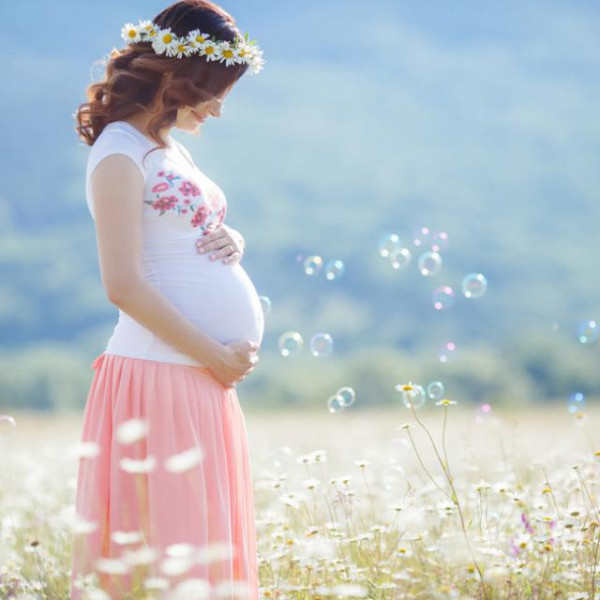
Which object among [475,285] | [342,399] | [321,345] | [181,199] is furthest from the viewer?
[475,285]

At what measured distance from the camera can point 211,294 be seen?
3363 mm

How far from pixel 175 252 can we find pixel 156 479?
2.18ft

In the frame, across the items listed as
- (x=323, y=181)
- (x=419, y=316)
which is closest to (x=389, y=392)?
(x=419, y=316)

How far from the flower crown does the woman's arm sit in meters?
0.43

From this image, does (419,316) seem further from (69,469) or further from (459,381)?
(69,469)

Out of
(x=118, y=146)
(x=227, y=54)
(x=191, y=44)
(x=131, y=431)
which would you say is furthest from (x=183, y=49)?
(x=131, y=431)

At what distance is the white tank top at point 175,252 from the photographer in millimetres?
3223

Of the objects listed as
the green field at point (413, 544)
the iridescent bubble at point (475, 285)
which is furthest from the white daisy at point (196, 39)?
the iridescent bubble at point (475, 285)

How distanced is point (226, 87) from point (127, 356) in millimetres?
888

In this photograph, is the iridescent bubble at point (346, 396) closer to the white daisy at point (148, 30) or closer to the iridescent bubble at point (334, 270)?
the iridescent bubble at point (334, 270)

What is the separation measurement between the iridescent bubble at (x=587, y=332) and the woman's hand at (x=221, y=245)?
251 cm

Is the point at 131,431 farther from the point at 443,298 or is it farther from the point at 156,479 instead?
the point at 443,298

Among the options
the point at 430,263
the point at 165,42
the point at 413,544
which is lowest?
the point at 413,544

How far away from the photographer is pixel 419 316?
160 feet
